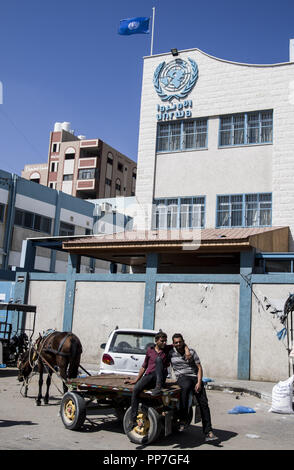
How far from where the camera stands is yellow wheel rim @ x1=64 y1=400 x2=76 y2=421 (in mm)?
8734

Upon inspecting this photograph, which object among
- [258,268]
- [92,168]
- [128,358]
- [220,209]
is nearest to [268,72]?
[220,209]

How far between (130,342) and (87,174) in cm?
5543

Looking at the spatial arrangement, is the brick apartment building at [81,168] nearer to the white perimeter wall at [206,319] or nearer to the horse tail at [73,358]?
the white perimeter wall at [206,319]

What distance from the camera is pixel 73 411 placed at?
28.8 feet

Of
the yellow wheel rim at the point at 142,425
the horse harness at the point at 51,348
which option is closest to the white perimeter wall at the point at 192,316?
the horse harness at the point at 51,348

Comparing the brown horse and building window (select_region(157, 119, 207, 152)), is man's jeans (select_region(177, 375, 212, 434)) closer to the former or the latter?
the brown horse

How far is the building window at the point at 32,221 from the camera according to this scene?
35987mm

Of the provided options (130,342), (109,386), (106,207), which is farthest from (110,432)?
(106,207)

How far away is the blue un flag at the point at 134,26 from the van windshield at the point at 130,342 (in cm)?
2056

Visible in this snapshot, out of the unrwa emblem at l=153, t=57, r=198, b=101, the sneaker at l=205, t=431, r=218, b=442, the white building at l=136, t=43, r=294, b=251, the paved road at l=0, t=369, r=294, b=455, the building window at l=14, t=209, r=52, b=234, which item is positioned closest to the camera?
the paved road at l=0, t=369, r=294, b=455

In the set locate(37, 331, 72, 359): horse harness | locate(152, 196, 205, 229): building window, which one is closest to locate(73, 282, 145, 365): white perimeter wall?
locate(152, 196, 205, 229): building window

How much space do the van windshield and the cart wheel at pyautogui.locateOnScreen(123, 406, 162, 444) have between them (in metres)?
3.40

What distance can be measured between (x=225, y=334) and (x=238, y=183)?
27.3 ft

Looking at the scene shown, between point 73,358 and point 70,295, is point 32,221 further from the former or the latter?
point 73,358
